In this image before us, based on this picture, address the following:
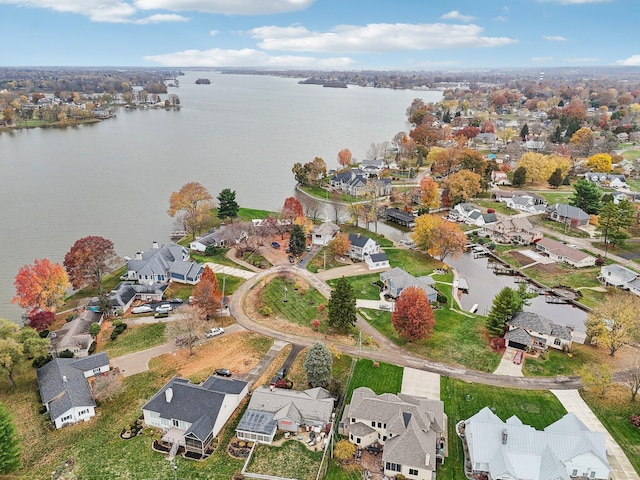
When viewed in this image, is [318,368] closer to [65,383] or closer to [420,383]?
[420,383]

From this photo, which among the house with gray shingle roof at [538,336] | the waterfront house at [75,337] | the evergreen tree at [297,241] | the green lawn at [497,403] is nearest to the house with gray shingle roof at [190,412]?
the waterfront house at [75,337]

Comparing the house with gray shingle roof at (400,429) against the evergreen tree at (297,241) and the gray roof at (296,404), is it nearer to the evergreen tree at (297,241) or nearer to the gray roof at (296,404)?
the gray roof at (296,404)

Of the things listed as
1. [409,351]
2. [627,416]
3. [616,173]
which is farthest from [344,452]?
[616,173]

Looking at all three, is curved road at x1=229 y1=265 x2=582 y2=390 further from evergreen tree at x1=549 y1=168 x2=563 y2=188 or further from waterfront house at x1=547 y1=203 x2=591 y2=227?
evergreen tree at x1=549 y1=168 x2=563 y2=188

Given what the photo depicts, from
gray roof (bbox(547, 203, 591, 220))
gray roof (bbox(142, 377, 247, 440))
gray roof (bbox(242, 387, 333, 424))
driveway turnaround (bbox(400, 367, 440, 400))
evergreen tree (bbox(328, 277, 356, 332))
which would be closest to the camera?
gray roof (bbox(142, 377, 247, 440))

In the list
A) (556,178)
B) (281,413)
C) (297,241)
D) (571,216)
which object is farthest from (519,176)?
(281,413)

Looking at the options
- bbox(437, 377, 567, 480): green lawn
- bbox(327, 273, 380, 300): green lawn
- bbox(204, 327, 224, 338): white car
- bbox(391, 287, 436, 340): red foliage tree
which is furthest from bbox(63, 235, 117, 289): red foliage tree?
bbox(437, 377, 567, 480): green lawn

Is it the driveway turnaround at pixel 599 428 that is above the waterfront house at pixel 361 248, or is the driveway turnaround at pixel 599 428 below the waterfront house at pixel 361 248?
below
